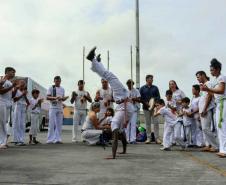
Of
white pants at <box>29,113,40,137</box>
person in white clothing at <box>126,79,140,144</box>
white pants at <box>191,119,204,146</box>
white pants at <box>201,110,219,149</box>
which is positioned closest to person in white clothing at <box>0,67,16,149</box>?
white pants at <box>29,113,40,137</box>

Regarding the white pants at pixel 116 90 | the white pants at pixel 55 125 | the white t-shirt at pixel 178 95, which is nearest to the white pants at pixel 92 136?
the white pants at pixel 55 125

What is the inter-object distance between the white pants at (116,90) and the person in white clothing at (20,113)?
4.58 meters

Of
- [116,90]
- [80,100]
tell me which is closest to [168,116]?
[116,90]

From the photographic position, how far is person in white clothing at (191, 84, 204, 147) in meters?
12.9

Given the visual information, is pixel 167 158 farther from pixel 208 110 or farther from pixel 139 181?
pixel 139 181

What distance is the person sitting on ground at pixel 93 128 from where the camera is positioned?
524 inches

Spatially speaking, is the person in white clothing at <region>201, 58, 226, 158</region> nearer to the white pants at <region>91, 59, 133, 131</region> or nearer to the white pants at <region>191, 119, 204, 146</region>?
the white pants at <region>91, 59, 133, 131</region>

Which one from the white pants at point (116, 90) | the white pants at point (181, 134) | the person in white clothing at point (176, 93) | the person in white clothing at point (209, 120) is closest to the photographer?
the white pants at point (116, 90)

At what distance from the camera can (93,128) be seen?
541 inches

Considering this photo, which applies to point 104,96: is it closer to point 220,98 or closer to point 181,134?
point 181,134

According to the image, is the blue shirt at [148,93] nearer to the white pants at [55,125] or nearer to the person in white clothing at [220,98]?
the white pants at [55,125]

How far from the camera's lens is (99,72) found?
908 cm

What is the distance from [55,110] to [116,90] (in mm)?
5764

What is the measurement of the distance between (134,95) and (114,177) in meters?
8.03
